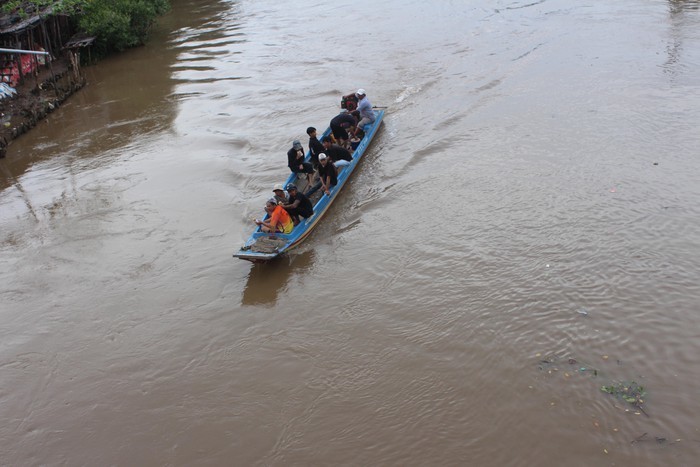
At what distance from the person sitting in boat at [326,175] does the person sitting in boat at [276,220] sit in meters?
1.33

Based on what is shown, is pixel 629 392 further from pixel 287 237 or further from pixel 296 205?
pixel 296 205

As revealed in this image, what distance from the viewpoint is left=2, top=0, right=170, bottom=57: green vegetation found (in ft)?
68.3

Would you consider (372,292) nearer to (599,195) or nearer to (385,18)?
(599,195)

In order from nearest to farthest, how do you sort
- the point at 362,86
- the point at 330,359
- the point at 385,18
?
1. the point at 330,359
2. the point at 362,86
3. the point at 385,18

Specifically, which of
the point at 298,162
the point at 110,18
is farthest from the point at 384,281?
the point at 110,18

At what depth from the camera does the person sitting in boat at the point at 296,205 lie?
10.5 metres

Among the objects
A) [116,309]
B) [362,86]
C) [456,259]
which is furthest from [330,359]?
[362,86]

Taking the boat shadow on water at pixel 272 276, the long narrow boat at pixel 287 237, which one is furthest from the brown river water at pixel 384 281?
the long narrow boat at pixel 287 237

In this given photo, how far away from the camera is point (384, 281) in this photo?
31.5ft

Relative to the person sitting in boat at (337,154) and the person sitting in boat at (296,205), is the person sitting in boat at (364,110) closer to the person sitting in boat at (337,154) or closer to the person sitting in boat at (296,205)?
the person sitting in boat at (337,154)

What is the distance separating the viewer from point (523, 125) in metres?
14.4

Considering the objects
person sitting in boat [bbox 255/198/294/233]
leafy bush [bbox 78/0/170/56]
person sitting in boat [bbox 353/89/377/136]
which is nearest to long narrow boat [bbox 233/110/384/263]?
person sitting in boat [bbox 255/198/294/233]

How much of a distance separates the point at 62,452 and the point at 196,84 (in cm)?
1503

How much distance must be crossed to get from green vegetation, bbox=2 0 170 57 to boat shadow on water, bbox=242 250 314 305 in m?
15.0
